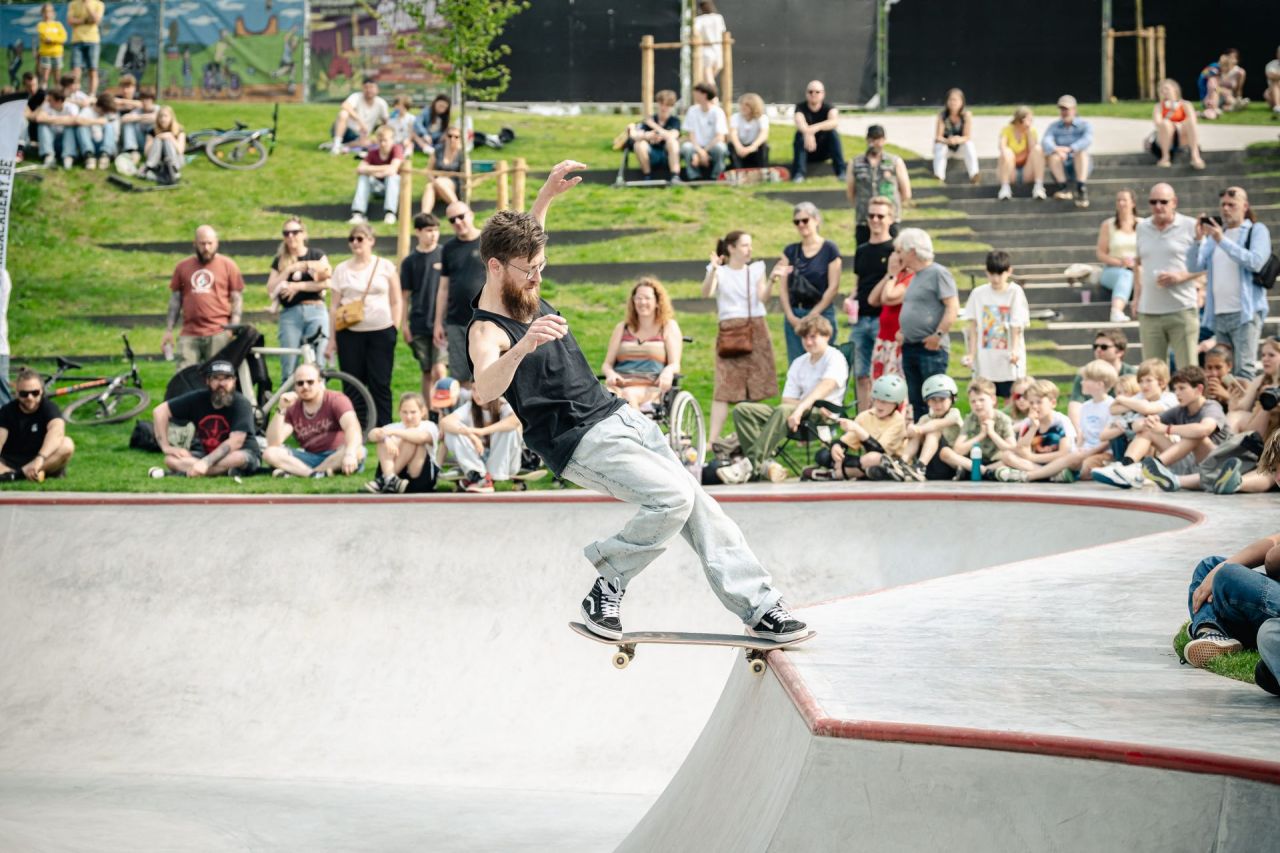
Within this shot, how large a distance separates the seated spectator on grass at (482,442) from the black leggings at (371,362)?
136 centimetres

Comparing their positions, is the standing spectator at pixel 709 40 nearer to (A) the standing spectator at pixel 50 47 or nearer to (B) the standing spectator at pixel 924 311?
(A) the standing spectator at pixel 50 47

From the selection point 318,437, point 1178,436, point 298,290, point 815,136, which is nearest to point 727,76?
point 815,136

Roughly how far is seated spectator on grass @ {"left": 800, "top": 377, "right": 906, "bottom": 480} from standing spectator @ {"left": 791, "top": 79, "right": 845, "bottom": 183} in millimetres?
8062

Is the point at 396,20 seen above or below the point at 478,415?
above

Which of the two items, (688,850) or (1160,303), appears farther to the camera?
(1160,303)

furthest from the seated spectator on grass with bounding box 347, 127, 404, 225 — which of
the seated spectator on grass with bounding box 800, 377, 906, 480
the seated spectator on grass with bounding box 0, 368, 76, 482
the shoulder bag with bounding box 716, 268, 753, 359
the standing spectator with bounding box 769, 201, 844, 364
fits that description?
the seated spectator on grass with bounding box 800, 377, 906, 480

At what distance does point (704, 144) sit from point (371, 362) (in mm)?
8311

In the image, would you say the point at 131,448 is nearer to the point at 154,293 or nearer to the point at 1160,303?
the point at 154,293

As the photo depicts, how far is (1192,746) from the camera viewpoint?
398 cm

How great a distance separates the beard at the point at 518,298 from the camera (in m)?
5.36

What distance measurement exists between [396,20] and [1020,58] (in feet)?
35.3

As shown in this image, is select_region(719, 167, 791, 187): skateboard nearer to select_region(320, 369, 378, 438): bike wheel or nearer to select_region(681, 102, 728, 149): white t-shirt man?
select_region(681, 102, 728, 149): white t-shirt man

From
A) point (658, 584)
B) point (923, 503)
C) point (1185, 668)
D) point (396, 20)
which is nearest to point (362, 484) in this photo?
point (658, 584)

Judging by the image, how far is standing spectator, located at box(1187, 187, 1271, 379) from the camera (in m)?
11.8
